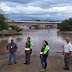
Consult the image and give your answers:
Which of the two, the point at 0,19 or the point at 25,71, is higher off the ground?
the point at 0,19

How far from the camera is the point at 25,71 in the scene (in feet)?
24.6

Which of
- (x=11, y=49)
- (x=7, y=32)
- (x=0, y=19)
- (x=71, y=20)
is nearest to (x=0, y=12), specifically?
(x=0, y=19)

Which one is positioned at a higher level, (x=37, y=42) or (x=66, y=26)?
(x=66, y=26)

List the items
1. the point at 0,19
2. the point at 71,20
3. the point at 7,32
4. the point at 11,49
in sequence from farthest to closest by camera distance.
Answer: the point at 71,20, the point at 7,32, the point at 0,19, the point at 11,49

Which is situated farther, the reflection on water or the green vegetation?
the green vegetation

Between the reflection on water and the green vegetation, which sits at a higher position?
the green vegetation

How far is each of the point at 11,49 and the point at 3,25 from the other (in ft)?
66.1

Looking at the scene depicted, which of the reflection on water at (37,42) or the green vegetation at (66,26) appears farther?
the green vegetation at (66,26)

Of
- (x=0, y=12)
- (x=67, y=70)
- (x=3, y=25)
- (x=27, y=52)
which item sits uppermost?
(x=0, y=12)

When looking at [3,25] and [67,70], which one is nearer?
[67,70]

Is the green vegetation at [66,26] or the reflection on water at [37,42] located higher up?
the green vegetation at [66,26]

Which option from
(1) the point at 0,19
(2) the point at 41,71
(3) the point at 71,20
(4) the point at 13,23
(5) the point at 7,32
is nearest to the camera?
(2) the point at 41,71

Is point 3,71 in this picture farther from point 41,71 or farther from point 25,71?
point 41,71

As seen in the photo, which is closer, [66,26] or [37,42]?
[37,42]
